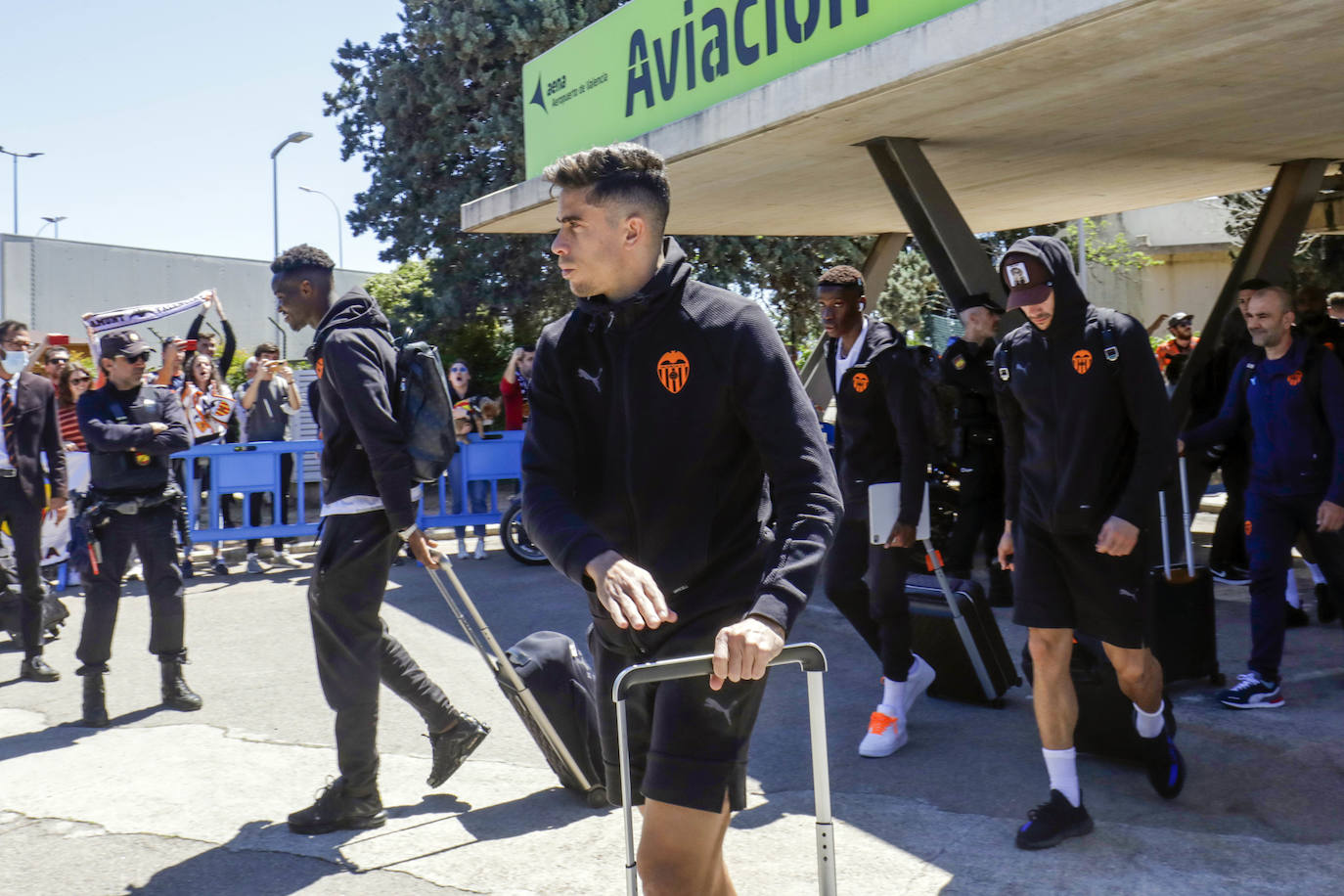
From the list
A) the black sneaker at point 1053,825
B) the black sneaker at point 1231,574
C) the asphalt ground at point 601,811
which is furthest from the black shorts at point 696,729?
the black sneaker at point 1231,574

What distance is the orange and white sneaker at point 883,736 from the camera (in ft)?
17.5

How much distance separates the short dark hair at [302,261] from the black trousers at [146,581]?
7.86 feet

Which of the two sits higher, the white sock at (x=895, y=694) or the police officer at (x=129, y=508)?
the police officer at (x=129, y=508)

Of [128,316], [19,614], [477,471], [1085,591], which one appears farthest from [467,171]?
[1085,591]

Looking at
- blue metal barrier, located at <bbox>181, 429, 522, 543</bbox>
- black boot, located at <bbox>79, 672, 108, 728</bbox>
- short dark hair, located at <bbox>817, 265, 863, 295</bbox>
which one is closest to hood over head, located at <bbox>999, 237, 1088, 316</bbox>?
short dark hair, located at <bbox>817, 265, 863, 295</bbox>

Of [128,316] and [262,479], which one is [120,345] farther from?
[128,316]

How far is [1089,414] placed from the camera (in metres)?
4.33

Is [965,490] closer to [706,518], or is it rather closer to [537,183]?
[537,183]

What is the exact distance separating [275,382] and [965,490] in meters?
7.39

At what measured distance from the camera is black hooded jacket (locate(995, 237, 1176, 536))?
4.25m

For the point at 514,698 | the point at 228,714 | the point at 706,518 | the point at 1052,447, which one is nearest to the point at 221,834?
the point at 514,698

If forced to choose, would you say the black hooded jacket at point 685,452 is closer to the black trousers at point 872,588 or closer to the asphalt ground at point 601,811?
the asphalt ground at point 601,811

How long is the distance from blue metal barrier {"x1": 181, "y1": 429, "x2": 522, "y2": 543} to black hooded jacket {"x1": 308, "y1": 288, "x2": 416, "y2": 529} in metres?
6.27

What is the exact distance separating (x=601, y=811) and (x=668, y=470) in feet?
8.43
